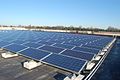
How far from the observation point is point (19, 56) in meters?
22.4

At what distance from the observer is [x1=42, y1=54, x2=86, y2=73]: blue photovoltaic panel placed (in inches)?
616

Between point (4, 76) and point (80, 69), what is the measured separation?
7.05m

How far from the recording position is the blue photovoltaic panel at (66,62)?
51.3 feet

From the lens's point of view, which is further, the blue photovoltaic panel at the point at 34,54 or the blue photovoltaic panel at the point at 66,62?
the blue photovoltaic panel at the point at 34,54

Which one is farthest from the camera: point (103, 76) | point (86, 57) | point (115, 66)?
point (115, 66)

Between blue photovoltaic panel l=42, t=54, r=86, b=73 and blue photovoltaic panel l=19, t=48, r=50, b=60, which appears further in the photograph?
blue photovoltaic panel l=19, t=48, r=50, b=60

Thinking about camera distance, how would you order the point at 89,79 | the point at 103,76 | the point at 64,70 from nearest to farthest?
1. the point at 89,79
2. the point at 64,70
3. the point at 103,76

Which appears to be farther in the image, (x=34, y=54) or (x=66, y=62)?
(x=34, y=54)

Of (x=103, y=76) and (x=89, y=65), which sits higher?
(x=89, y=65)

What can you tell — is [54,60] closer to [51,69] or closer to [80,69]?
[51,69]

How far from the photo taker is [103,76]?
57.5 ft

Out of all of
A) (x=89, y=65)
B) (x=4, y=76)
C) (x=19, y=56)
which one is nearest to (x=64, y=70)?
(x=89, y=65)

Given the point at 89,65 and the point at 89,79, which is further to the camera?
the point at 89,65

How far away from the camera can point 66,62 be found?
17.0m
